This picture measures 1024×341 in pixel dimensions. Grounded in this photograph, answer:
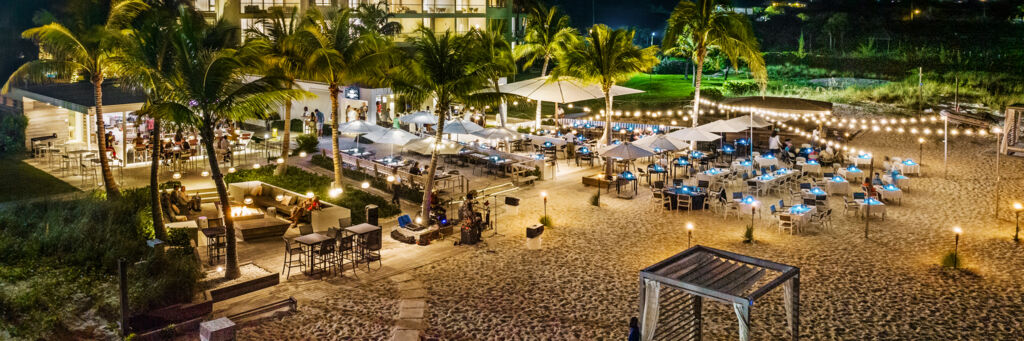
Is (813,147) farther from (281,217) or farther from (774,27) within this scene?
(774,27)

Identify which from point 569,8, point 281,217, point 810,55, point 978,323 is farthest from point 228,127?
point 569,8

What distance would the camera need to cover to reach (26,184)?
22.7m

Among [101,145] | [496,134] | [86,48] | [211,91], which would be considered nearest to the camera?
[211,91]

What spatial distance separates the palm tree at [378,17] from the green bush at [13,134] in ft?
57.7

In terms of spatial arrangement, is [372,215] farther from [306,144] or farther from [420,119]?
[306,144]

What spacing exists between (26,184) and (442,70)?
45.6 feet

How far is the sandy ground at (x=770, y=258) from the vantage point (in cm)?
1275

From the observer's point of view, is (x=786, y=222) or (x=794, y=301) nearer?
(x=794, y=301)

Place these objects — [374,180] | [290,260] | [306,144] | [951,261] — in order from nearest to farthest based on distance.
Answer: [290,260], [951,261], [374,180], [306,144]

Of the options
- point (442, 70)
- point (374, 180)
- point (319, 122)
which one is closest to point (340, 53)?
point (442, 70)

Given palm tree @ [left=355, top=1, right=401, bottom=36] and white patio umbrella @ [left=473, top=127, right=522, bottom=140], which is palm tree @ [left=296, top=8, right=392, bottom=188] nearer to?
white patio umbrella @ [left=473, top=127, right=522, bottom=140]

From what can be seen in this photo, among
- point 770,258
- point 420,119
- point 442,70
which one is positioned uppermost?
point 442,70

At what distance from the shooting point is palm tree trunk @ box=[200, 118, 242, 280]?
12875 millimetres

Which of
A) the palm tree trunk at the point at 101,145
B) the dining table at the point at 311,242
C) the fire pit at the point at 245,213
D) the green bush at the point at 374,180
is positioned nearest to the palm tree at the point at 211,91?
the dining table at the point at 311,242
